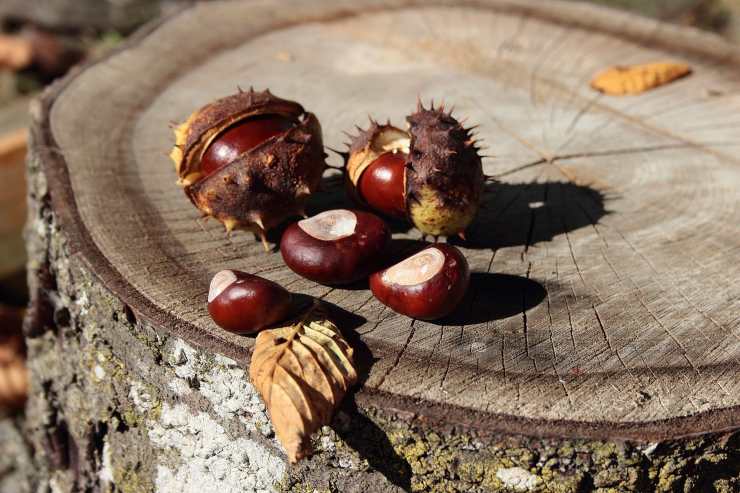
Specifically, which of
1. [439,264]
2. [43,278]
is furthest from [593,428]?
[43,278]

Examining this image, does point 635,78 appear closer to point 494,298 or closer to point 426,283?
point 494,298

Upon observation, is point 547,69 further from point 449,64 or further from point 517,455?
point 517,455

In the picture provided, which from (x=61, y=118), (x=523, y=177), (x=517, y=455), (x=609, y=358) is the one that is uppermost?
(x=61, y=118)

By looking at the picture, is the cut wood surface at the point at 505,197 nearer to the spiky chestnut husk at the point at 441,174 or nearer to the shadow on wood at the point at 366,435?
the shadow on wood at the point at 366,435

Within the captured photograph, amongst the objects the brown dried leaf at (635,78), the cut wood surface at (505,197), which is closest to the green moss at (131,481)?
the cut wood surface at (505,197)

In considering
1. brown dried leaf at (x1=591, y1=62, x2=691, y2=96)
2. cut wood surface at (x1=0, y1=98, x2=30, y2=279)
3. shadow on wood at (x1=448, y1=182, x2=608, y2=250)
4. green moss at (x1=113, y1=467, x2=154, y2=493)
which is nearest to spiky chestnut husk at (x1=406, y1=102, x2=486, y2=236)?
shadow on wood at (x1=448, y1=182, x2=608, y2=250)

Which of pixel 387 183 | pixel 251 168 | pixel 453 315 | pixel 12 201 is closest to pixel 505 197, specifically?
pixel 387 183

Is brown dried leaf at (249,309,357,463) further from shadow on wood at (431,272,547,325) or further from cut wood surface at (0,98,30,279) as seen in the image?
cut wood surface at (0,98,30,279)
